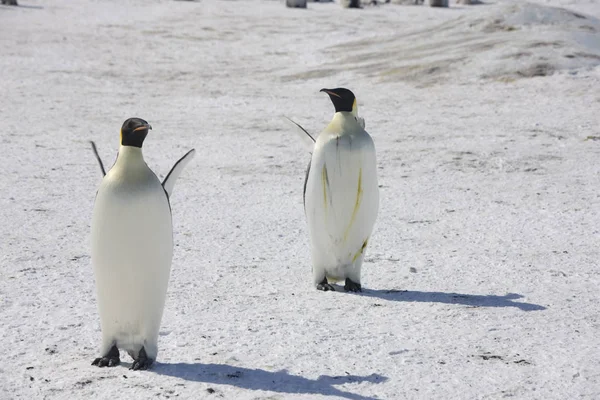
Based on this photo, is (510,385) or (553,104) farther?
(553,104)

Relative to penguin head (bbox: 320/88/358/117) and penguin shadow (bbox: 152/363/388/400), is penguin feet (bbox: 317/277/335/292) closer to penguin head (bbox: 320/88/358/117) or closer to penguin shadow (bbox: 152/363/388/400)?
penguin head (bbox: 320/88/358/117)

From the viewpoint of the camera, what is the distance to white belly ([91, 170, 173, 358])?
3777 millimetres

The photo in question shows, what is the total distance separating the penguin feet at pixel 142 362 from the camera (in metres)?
3.89

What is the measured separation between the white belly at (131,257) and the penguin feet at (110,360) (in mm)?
35

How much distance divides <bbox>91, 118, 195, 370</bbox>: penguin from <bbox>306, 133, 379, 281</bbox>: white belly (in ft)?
4.38

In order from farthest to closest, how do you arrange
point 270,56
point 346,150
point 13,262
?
point 270,56
point 13,262
point 346,150

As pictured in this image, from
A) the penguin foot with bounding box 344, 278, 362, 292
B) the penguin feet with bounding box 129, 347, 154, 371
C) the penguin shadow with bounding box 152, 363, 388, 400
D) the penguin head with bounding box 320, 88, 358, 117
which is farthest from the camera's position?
the penguin foot with bounding box 344, 278, 362, 292

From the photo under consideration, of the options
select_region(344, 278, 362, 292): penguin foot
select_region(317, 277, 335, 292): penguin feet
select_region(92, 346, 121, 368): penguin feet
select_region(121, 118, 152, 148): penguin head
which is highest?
select_region(121, 118, 152, 148): penguin head

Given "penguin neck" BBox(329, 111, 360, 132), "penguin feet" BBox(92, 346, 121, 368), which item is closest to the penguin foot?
"penguin neck" BBox(329, 111, 360, 132)

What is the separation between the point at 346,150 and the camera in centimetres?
498

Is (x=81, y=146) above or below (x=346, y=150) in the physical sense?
below

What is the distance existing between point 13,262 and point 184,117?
18.1 ft

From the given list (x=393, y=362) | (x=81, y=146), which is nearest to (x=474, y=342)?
(x=393, y=362)

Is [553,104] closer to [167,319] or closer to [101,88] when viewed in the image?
[101,88]
